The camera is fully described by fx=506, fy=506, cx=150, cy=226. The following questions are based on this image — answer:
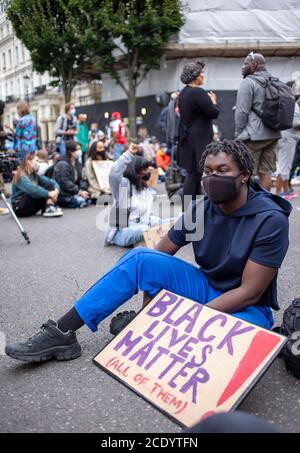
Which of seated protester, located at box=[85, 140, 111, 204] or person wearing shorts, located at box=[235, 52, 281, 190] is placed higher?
person wearing shorts, located at box=[235, 52, 281, 190]

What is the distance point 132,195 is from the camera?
596 cm

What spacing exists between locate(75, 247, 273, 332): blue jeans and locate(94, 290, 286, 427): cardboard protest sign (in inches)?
4.8

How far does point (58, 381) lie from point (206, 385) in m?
0.88

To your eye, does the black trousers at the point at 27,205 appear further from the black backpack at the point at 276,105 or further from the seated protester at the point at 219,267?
the seated protester at the point at 219,267

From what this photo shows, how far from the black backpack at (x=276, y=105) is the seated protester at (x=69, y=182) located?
4615 mm

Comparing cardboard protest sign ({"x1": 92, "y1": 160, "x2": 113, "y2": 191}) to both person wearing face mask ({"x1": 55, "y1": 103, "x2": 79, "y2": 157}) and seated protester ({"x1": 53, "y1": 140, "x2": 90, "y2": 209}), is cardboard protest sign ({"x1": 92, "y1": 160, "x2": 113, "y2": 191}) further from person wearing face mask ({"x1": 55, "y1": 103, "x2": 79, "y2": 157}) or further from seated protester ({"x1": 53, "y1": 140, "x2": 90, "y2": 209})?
person wearing face mask ({"x1": 55, "y1": 103, "x2": 79, "y2": 157})

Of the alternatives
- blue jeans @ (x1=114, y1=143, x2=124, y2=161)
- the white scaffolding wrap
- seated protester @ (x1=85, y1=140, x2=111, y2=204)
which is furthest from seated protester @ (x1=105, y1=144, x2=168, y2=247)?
the white scaffolding wrap

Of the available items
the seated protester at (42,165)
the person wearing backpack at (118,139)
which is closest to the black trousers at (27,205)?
the seated protester at (42,165)

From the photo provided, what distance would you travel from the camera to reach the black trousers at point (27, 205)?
859 cm

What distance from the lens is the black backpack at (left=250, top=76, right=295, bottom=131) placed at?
6062 millimetres

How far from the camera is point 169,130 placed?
32.5 ft

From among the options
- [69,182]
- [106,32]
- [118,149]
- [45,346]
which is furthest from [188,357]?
[106,32]

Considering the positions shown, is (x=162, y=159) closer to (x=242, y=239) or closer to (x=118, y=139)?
(x=118, y=139)

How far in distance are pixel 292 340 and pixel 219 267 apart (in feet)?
1.78
